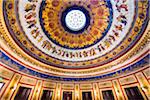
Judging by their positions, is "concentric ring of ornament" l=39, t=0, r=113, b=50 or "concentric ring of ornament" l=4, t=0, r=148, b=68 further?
"concentric ring of ornament" l=39, t=0, r=113, b=50

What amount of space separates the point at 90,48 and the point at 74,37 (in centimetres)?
126

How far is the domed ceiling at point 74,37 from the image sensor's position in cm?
935

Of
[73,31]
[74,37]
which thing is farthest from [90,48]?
[73,31]

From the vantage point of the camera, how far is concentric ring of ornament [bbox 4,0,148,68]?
9.41 metres

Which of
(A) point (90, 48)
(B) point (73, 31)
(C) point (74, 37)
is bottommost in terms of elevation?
(A) point (90, 48)

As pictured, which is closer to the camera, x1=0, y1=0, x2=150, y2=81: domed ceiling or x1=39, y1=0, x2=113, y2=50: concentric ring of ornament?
x1=0, y1=0, x2=150, y2=81: domed ceiling

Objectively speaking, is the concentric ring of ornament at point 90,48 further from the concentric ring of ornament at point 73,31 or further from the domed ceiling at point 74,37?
the concentric ring of ornament at point 73,31

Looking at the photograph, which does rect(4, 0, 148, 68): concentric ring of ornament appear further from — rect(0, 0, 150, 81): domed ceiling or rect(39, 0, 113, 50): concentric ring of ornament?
rect(39, 0, 113, 50): concentric ring of ornament

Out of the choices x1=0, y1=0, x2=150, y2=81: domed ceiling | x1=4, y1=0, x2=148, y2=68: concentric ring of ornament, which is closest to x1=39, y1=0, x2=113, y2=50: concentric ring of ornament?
x1=0, y1=0, x2=150, y2=81: domed ceiling

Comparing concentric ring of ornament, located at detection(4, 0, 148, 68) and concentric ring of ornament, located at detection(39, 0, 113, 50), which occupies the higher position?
concentric ring of ornament, located at detection(39, 0, 113, 50)

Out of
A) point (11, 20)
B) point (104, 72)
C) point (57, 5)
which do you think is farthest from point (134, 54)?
point (11, 20)

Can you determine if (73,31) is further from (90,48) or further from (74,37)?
(90,48)

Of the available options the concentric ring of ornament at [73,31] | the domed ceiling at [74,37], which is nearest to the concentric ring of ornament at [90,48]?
the domed ceiling at [74,37]

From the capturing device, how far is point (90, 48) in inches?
475
